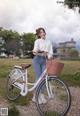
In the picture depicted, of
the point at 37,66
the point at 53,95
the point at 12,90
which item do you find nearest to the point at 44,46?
the point at 37,66

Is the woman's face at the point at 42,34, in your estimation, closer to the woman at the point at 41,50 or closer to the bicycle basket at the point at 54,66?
the woman at the point at 41,50

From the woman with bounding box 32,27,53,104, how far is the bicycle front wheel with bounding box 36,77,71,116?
906 mm

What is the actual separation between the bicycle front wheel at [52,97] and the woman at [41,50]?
91 cm

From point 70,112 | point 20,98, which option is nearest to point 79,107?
point 70,112

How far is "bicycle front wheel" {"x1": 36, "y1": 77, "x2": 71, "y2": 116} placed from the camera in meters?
7.17

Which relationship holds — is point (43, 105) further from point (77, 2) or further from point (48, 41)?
point (77, 2)

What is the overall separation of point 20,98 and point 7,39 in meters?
84.2

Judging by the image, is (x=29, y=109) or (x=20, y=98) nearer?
(x=29, y=109)

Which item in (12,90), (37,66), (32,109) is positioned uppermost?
(37,66)

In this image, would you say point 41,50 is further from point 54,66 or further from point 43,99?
point 43,99

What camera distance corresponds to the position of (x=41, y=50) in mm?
8070

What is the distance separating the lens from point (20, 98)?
888 centimetres

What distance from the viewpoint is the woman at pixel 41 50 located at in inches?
318

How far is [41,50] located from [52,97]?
3.94 feet
